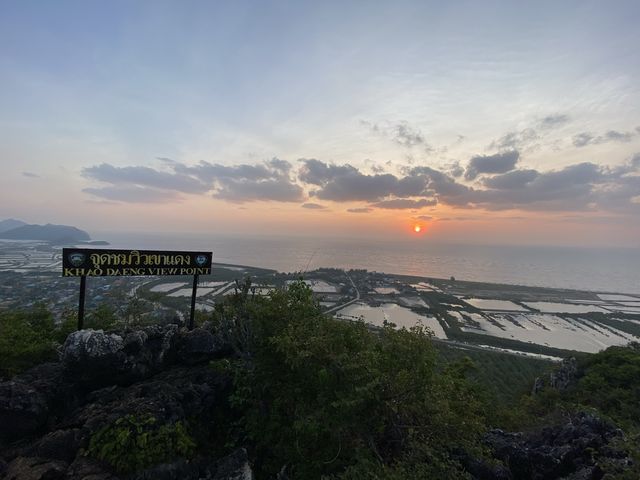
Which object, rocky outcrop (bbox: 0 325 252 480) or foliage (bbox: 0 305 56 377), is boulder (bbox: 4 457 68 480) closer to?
rocky outcrop (bbox: 0 325 252 480)

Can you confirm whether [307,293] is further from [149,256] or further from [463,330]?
[463,330]

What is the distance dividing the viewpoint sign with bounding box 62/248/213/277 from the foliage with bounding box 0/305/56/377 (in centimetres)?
343

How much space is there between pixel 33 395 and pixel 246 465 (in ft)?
27.6

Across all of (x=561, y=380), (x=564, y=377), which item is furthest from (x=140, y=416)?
(x=564, y=377)

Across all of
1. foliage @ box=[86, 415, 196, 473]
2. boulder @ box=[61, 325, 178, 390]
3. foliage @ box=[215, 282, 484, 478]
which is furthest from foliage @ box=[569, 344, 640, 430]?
boulder @ box=[61, 325, 178, 390]

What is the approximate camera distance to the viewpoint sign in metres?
14.0

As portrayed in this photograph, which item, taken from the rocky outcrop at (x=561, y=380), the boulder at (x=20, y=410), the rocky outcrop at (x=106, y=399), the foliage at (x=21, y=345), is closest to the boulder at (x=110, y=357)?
the rocky outcrop at (x=106, y=399)

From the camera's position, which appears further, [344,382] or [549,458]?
[549,458]

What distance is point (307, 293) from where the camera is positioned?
12750mm

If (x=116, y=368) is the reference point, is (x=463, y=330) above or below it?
below

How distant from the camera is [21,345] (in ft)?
45.0

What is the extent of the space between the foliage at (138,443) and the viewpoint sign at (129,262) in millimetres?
7252

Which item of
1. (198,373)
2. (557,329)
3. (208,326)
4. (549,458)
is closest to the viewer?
(549,458)

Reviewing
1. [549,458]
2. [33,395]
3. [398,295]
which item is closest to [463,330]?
[398,295]
